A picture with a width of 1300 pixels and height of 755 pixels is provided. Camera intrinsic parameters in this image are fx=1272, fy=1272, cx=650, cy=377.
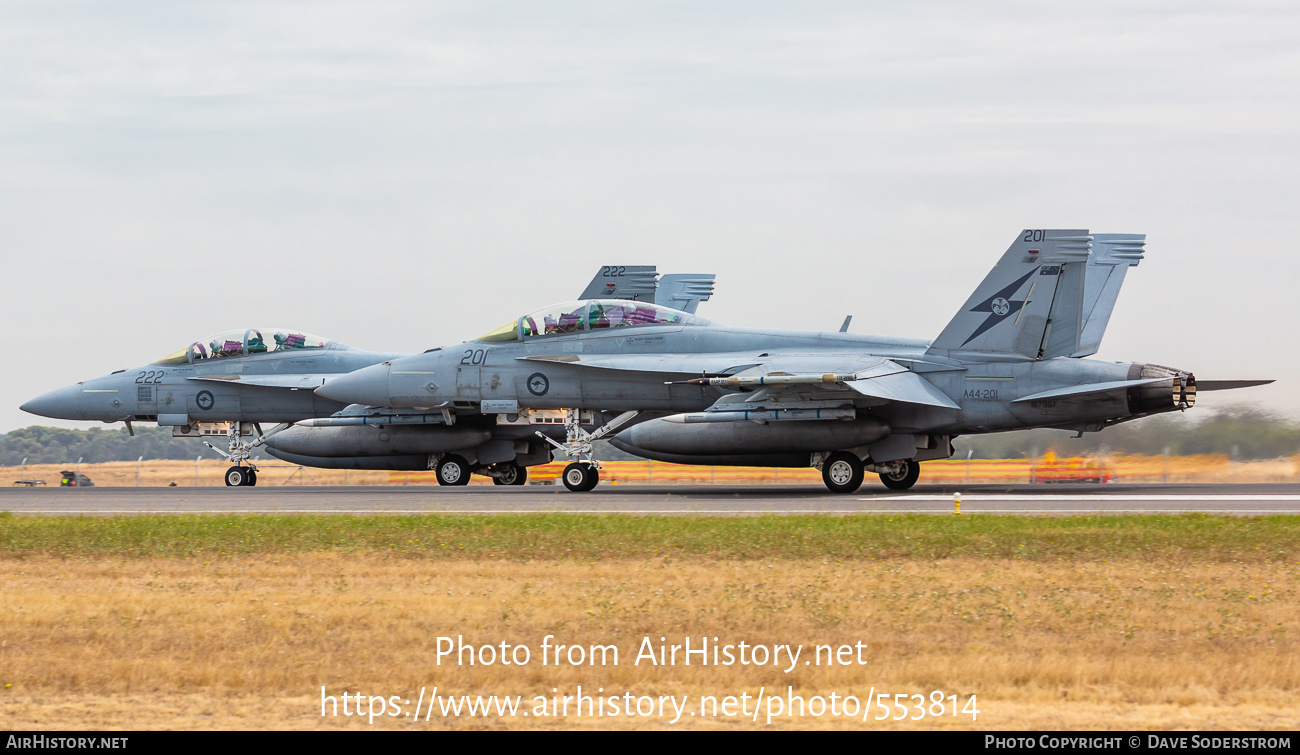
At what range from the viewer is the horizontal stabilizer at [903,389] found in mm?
21891

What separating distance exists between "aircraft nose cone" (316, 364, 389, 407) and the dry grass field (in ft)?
38.7

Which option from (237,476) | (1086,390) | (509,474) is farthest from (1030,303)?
(237,476)

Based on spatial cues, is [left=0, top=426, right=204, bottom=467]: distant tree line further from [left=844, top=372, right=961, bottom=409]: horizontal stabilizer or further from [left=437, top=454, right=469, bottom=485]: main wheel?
[left=844, top=372, right=961, bottom=409]: horizontal stabilizer

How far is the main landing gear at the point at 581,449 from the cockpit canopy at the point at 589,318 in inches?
70.4

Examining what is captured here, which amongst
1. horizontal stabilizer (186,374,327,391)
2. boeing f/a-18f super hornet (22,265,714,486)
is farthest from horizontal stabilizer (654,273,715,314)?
horizontal stabilizer (186,374,327,391)

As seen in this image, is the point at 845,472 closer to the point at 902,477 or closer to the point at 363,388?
the point at 902,477

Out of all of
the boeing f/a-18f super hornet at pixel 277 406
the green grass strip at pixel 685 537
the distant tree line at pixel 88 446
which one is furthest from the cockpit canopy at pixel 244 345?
the distant tree line at pixel 88 446

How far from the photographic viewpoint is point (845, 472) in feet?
77.6

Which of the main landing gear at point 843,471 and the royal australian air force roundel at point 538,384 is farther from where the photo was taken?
the royal australian air force roundel at point 538,384

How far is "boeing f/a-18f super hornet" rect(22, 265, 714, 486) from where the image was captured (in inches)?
1158

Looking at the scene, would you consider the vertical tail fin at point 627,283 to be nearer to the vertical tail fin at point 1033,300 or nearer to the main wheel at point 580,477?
the main wheel at point 580,477

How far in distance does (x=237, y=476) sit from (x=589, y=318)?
451 inches

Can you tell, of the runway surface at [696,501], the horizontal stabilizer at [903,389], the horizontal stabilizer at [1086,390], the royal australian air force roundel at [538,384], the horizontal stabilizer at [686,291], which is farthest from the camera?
the horizontal stabilizer at [686,291]
